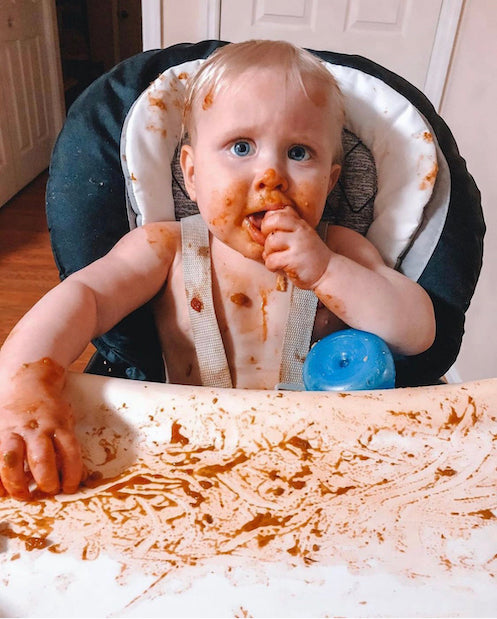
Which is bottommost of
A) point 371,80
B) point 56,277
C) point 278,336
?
point 56,277

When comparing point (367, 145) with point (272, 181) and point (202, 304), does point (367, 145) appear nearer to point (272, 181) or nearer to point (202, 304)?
point (272, 181)

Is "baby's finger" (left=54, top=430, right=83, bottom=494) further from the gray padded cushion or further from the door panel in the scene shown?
the door panel

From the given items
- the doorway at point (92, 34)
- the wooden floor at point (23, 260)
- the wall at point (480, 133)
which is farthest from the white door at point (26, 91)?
the wall at point (480, 133)

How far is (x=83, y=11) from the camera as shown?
4648 mm

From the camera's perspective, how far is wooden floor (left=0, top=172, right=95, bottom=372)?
205cm

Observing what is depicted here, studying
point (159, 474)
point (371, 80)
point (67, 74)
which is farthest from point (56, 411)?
point (67, 74)

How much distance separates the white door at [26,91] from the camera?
2.89m

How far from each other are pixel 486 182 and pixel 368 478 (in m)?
1.30

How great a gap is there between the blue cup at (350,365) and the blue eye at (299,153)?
0.80 feet

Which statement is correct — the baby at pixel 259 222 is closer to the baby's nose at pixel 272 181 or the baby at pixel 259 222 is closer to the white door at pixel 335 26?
the baby's nose at pixel 272 181

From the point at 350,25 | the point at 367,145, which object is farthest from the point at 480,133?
the point at 367,145

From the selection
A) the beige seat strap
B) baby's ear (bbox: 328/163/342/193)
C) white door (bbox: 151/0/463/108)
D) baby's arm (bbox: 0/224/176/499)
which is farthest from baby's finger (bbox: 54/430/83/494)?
white door (bbox: 151/0/463/108)

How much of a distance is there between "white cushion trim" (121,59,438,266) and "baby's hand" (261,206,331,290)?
0.61 feet

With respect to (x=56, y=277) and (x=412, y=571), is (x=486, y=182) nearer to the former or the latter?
(x=412, y=571)
